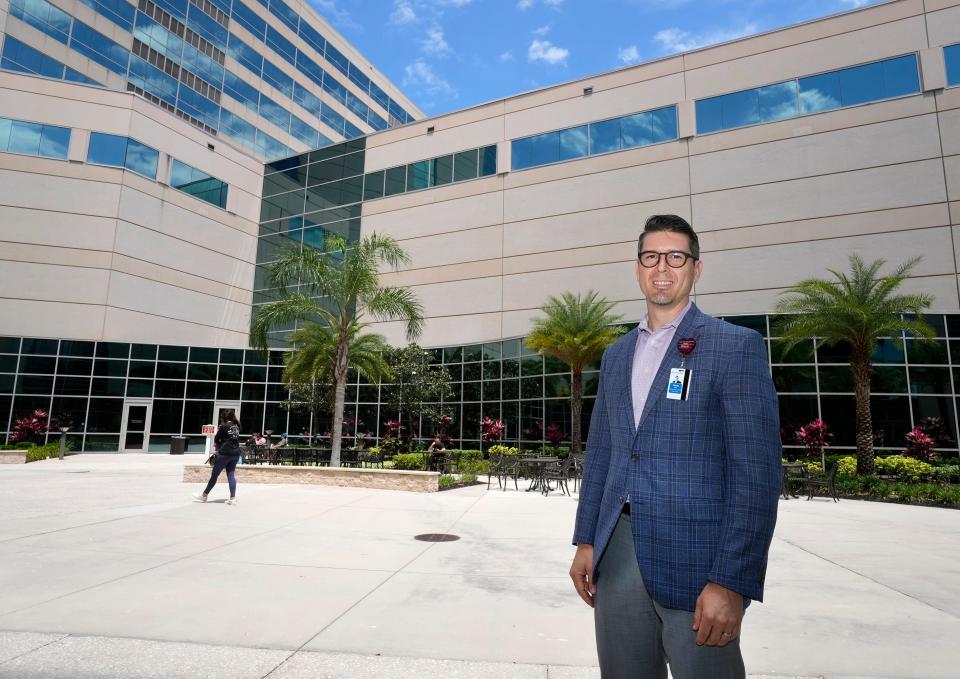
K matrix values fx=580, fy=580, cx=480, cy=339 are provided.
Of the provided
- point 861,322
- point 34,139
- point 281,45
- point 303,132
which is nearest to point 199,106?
point 303,132

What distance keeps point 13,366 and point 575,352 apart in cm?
2742

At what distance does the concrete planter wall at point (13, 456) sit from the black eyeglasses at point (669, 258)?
28.3 metres

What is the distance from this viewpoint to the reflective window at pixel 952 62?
21.7 metres

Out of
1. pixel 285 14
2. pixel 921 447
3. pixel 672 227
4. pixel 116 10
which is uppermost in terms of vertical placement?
pixel 285 14

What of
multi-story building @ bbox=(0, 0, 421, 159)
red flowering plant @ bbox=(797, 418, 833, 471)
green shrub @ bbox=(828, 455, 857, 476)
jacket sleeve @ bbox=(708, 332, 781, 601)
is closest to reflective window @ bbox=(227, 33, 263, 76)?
multi-story building @ bbox=(0, 0, 421, 159)

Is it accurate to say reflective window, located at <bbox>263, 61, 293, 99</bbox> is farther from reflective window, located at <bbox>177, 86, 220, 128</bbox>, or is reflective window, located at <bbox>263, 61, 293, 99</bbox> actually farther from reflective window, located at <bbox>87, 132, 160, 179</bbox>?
reflective window, located at <bbox>87, 132, 160, 179</bbox>

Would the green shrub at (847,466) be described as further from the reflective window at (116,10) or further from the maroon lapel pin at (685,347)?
the reflective window at (116,10)

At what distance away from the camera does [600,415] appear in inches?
98.1

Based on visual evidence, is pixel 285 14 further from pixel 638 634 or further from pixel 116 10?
pixel 638 634

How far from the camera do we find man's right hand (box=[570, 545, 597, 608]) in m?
2.23

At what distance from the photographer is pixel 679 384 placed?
2.08 meters

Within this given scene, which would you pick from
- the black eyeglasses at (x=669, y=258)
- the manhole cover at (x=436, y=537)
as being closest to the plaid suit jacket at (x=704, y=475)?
the black eyeglasses at (x=669, y=258)

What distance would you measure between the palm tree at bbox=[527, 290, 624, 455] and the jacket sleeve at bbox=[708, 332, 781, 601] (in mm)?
20467

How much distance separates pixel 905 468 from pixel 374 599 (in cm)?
1756
